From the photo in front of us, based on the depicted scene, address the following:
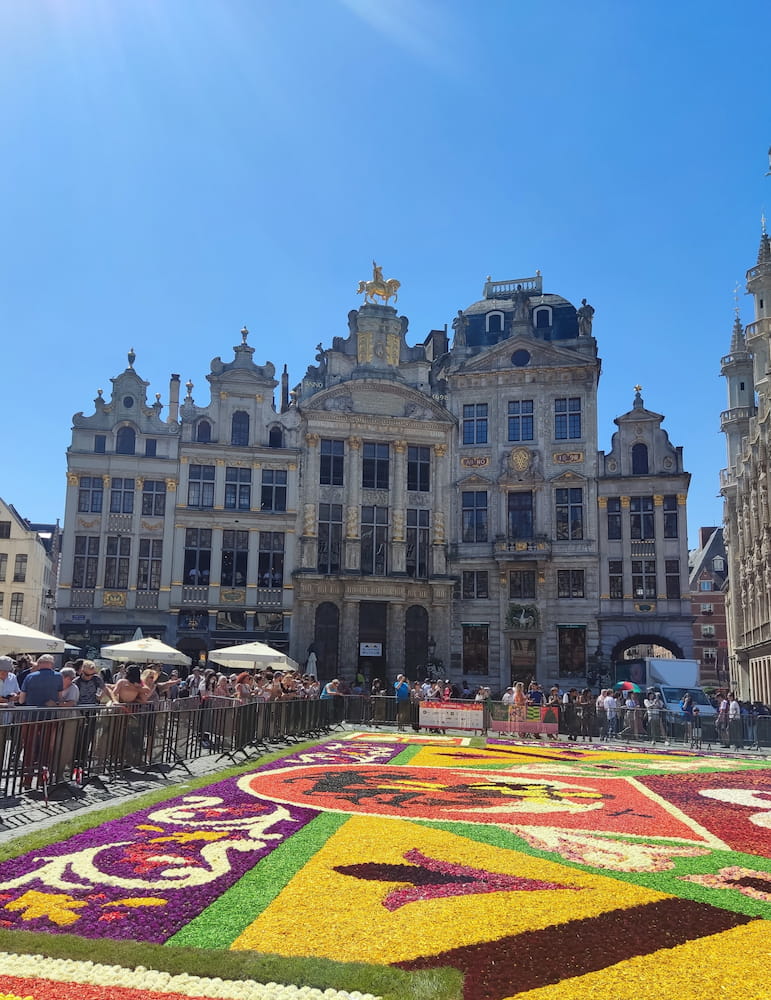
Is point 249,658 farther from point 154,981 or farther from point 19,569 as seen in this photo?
point 19,569

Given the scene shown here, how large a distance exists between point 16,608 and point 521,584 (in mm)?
38253

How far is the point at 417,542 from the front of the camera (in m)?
48.6

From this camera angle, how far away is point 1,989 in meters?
5.06

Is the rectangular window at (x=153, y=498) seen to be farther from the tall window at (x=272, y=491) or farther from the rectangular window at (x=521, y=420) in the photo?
the rectangular window at (x=521, y=420)

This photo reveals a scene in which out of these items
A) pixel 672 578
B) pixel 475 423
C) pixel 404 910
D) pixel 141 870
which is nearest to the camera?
pixel 404 910

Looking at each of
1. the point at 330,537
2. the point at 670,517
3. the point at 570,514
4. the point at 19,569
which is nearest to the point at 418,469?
the point at 330,537

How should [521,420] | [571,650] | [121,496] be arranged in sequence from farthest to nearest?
[521,420]
[571,650]
[121,496]

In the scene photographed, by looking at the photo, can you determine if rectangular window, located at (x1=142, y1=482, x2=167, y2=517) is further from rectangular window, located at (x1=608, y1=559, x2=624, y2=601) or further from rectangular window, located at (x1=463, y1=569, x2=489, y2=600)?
rectangular window, located at (x1=608, y1=559, x2=624, y2=601)

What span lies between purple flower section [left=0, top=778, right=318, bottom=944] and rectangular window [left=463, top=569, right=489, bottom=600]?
37848 mm

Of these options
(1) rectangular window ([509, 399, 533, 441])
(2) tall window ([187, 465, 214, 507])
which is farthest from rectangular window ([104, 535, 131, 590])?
(1) rectangular window ([509, 399, 533, 441])

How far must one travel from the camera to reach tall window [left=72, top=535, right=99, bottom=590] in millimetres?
44438

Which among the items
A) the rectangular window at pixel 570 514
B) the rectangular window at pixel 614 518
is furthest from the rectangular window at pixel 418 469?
the rectangular window at pixel 614 518

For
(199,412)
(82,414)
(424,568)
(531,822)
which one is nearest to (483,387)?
(424,568)

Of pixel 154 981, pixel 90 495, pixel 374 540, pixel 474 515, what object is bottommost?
pixel 154 981
